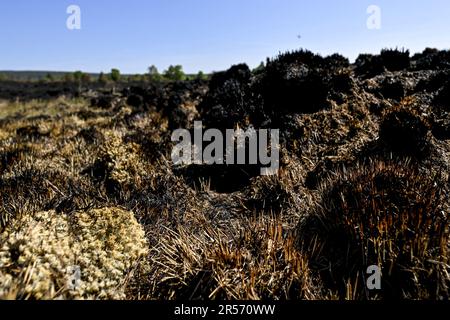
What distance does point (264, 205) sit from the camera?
5438 millimetres

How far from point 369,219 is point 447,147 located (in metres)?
3.69

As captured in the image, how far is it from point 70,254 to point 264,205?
3.04 m

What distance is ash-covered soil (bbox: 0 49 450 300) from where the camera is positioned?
127 inches

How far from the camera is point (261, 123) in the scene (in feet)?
25.8

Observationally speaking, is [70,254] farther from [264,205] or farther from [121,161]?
[121,161]

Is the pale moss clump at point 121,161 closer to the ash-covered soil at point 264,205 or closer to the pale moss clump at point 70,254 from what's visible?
the ash-covered soil at point 264,205

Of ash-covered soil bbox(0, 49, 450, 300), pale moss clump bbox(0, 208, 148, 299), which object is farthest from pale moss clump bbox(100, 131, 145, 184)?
pale moss clump bbox(0, 208, 148, 299)

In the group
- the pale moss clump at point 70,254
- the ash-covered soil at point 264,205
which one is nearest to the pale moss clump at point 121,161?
the ash-covered soil at point 264,205

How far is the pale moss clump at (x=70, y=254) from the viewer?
8.85 feet

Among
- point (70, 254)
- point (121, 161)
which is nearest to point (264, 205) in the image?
point (70, 254)
